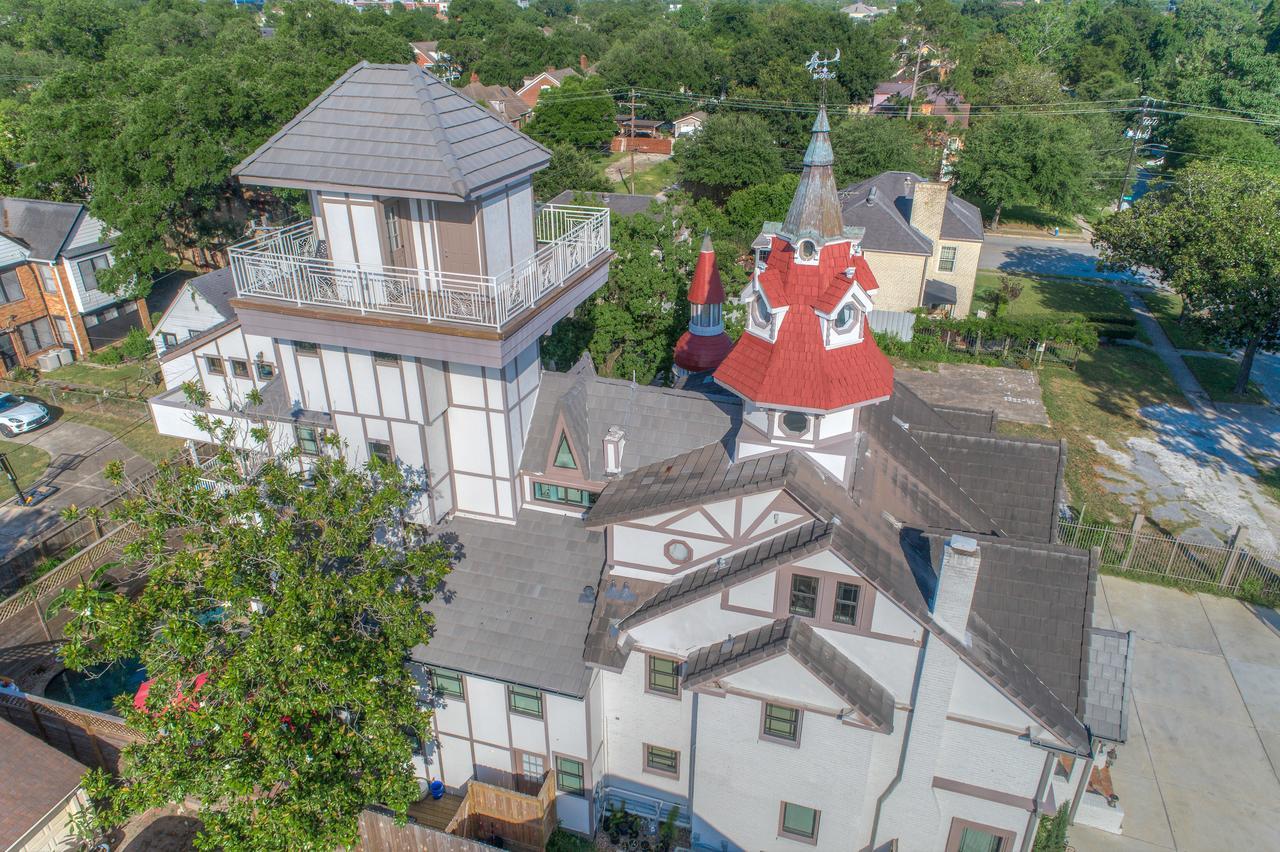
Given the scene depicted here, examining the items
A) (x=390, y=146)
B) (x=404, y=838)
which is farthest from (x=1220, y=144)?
(x=404, y=838)

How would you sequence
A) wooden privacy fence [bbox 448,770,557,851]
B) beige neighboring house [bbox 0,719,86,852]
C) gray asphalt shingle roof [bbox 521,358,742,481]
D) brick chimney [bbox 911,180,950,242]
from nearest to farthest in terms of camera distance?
beige neighboring house [bbox 0,719,86,852] < wooden privacy fence [bbox 448,770,557,851] < gray asphalt shingle roof [bbox 521,358,742,481] < brick chimney [bbox 911,180,950,242]

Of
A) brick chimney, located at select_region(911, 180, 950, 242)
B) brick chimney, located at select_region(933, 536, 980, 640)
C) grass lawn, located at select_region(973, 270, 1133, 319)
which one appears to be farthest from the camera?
grass lawn, located at select_region(973, 270, 1133, 319)

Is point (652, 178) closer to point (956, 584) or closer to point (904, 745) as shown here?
point (956, 584)

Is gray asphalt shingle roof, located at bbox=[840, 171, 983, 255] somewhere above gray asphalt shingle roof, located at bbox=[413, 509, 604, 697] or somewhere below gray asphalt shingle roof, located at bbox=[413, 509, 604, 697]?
above

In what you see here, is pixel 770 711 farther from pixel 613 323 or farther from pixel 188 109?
pixel 188 109

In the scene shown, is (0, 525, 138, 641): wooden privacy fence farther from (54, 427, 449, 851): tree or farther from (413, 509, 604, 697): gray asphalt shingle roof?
(413, 509, 604, 697): gray asphalt shingle roof

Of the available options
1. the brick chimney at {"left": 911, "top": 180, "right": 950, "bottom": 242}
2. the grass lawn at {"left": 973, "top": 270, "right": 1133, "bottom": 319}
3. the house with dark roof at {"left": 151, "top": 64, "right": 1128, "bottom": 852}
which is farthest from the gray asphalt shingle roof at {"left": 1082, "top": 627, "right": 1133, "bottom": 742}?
the grass lawn at {"left": 973, "top": 270, "right": 1133, "bottom": 319}

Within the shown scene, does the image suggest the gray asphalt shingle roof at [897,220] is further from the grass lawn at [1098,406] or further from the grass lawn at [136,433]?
the grass lawn at [136,433]
